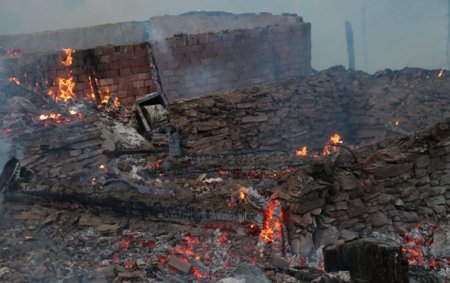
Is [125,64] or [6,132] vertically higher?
[125,64]

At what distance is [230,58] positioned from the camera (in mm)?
17328

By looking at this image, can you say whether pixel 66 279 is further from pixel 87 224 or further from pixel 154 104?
pixel 154 104

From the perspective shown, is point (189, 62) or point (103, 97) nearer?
point (103, 97)

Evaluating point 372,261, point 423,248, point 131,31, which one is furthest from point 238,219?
point 131,31

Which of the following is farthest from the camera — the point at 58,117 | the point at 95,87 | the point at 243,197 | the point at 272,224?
the point at 95,87

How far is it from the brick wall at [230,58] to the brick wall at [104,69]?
2.42ft

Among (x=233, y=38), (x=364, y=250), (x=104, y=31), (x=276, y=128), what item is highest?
(x=104, y=31)

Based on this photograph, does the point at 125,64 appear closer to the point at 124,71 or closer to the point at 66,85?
the point at 124,71

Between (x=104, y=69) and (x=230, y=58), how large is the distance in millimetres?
4997

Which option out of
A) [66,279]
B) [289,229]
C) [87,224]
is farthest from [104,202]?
[289,229]

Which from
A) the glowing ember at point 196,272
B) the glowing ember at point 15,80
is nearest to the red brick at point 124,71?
the glowing ember at point 15,80

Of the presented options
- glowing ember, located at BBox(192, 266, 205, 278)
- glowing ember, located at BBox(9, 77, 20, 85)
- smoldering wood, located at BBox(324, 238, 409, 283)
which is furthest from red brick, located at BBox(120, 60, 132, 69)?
smoldering wood, located at BBox(324, 238, 409, 283)

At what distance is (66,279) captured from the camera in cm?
592

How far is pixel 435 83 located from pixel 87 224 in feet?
43.9
